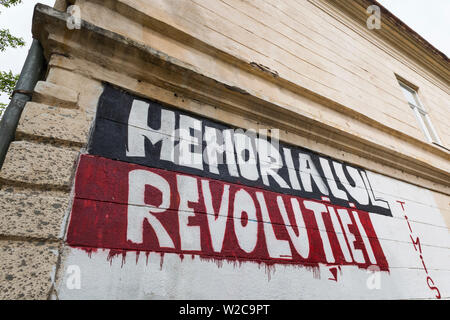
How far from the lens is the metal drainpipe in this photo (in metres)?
1.42

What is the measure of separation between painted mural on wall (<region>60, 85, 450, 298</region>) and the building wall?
15 millimetres

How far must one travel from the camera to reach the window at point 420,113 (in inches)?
194

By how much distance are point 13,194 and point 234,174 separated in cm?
143

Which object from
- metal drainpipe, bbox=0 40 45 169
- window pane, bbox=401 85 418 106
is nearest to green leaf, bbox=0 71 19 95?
metal drainpipe, bbox=0 40 45 169

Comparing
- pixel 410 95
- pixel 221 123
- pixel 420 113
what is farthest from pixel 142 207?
pixel 410 95

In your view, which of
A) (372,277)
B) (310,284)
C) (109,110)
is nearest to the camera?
(109,110)

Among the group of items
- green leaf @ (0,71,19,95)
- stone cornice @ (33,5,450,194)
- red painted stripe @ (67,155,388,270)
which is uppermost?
green leaf @ (0,71,19,95)

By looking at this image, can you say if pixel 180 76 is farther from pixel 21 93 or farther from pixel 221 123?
pixel 21 93

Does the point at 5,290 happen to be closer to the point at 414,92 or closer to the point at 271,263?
the point at 271,263

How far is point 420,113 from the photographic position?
17.1 ft

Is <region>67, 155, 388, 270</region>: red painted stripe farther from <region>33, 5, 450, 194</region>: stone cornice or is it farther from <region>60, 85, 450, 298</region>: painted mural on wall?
<region>33, 5, 450, 194</region>: stone cornice

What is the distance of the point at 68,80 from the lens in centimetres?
161

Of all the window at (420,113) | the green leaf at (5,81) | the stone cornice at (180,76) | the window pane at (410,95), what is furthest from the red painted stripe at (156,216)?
the green leaf at (5,81)
